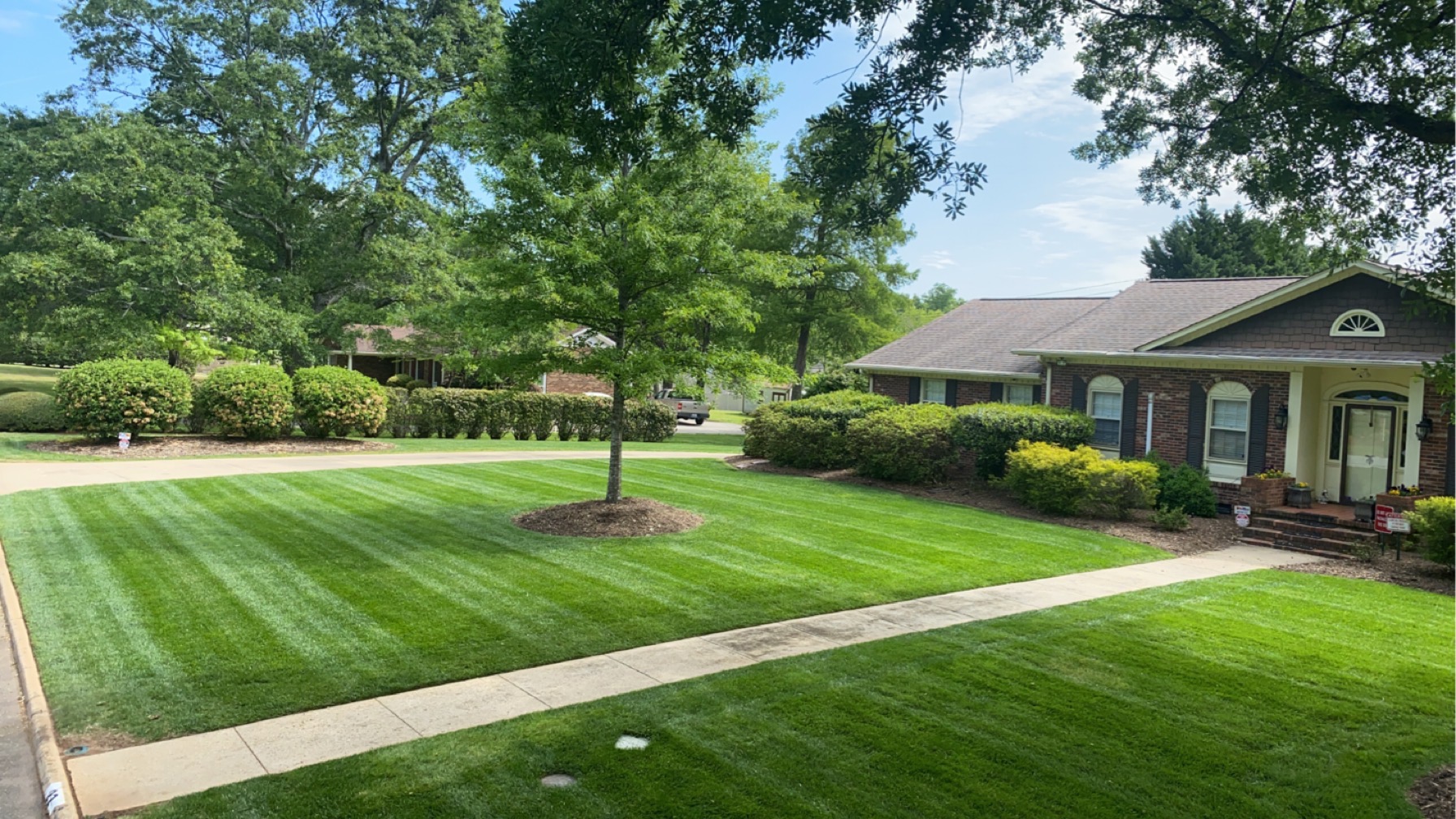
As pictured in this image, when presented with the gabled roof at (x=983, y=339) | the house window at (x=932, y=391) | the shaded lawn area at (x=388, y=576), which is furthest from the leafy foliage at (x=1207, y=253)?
the shaded lawn area at (x=388, y=576)

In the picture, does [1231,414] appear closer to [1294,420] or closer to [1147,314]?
[1294,420]

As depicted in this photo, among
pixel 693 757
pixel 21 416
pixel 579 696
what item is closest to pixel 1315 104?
pixel 693 757

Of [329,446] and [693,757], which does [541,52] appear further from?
[329,446]

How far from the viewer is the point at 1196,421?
17328mm

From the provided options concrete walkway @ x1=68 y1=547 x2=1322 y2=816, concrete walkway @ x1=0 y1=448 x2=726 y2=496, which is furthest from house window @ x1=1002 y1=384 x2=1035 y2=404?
concrete walkway @ x1=68 y1=547 x2=1322 y2=816

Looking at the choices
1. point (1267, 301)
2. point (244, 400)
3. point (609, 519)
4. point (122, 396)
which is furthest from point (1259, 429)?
point (122, 396)

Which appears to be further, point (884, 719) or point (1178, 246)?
point (1178, 246)

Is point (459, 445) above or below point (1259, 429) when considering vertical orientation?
below

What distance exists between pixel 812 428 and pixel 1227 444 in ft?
27.3

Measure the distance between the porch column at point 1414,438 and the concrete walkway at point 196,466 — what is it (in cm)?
1547

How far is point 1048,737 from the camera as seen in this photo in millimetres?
5879

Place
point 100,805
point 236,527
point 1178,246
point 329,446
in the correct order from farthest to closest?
point 1178,246
point 329,446
point 236,527
point 100,805

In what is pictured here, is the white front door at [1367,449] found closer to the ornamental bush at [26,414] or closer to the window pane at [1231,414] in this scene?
the window pane at [1231,414]

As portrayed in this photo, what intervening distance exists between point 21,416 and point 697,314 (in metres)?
18.9
